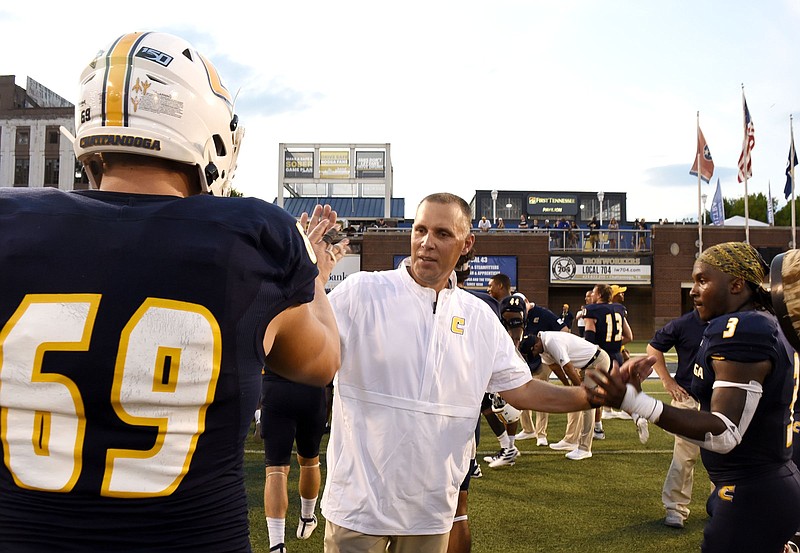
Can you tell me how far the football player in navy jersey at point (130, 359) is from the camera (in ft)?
4.65

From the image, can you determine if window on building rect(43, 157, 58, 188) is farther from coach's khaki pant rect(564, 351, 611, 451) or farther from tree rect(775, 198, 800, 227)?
tree rect(775, 198, 800, 227)

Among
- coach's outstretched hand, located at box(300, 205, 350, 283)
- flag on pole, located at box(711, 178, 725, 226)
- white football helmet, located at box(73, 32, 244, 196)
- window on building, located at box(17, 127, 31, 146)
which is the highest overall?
window on building, located at box(17, 127, 31, 146)

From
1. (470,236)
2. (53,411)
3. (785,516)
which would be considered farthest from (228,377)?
(785,516)

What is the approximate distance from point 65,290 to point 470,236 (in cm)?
283

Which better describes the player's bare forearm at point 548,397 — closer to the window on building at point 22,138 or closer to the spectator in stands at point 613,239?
the spectator in stands at point 613,239

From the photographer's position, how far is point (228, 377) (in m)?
1.54

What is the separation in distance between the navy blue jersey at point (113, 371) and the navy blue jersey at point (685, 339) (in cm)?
641

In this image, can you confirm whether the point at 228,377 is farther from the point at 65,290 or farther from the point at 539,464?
the point at 539,464

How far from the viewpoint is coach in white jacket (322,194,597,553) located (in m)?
3.12

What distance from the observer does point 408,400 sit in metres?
3.20

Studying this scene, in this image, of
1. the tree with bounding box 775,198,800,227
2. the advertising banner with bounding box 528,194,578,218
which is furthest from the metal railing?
the tree with bounding box 775,198,800,227

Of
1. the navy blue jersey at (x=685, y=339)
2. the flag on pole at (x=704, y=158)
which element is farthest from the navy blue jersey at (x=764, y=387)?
the flag on pole at (x=704, y=158)

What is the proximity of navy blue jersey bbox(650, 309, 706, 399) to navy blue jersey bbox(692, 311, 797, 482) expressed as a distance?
380 centimetres

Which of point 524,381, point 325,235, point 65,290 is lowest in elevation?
point 524,381
